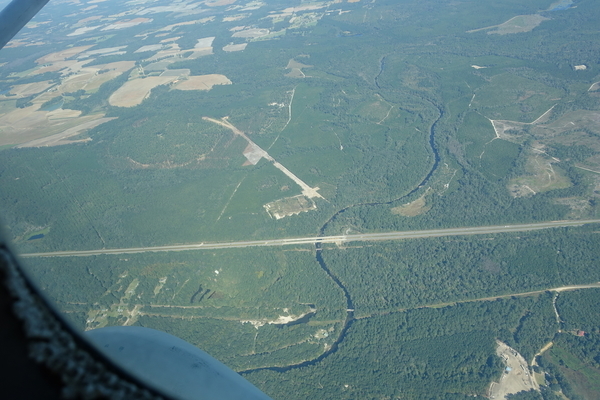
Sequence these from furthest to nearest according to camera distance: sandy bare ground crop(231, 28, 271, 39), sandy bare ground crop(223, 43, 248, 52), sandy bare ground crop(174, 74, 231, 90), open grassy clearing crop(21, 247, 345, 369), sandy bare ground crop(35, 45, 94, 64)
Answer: sandy bare ground crop(231, 28, 271, 39)
sandy bare ground crop(35, 45, 94, 64)
sandy bare ground crop(223, 43, 248, 52)
sandy bare ground crop(174, 74, 231, 90)
open grassy clearing crop(21, 247, 345, 369)

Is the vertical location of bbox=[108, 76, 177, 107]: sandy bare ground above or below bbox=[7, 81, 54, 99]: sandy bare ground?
below

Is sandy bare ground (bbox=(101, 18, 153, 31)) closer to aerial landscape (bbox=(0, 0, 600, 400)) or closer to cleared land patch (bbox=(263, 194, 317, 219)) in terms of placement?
aerial landscape (bbox=(0, 0, 600, 400))

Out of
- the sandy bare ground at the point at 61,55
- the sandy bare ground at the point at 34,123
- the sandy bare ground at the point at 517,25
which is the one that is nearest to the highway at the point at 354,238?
the sandy bare ground at the point at 34,123

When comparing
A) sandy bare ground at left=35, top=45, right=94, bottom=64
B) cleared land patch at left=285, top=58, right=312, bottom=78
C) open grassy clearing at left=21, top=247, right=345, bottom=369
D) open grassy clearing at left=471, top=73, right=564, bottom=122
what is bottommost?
open grassy clearing at left=471, top=73, right=564, bottom=122

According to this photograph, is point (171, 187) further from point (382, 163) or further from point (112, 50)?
point (112, 50)

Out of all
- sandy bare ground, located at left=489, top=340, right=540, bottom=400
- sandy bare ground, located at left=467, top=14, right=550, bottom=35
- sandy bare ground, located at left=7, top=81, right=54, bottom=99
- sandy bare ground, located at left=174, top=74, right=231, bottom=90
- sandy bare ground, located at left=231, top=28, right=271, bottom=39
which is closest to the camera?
sandy bare ground, located at left=489, top=340, right=540, bottom=400

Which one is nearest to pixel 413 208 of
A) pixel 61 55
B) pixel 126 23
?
pixel 61 55

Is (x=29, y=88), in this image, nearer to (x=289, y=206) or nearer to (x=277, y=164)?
(x=277, y=164)

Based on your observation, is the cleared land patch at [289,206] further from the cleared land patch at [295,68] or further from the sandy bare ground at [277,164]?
the cleared land patch at [295,68]

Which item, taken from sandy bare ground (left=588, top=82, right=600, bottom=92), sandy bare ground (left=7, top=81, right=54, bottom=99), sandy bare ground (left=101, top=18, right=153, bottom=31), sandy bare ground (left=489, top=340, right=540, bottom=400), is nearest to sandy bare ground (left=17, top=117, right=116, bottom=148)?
sandy bare ground (left=7, top=81, right=54, bottom=99)
